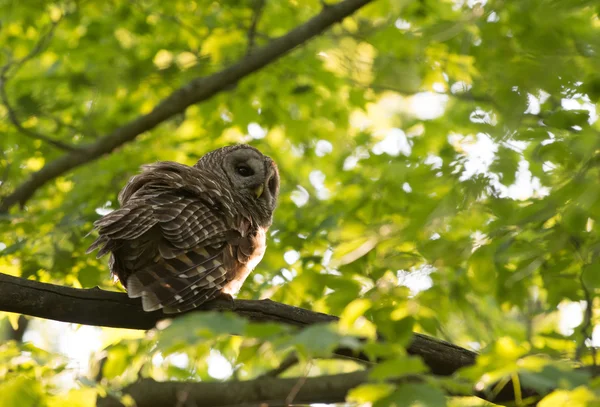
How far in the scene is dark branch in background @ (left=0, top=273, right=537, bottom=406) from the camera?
121 inches

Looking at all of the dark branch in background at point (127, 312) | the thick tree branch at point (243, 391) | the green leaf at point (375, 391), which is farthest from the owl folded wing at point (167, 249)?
the green leaf at point (375, 391)

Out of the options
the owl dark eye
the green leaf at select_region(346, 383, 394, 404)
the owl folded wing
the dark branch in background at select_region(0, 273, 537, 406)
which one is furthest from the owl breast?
the green leaf at select_region(346, 383, 394, 404)

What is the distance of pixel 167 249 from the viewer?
11.6ft

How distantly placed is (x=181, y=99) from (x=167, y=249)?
11.0 feet

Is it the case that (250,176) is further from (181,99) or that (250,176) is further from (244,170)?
(181,99)

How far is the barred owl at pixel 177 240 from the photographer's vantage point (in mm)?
3354

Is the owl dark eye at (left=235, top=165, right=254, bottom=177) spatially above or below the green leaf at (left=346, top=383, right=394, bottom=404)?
below

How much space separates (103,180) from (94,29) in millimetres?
1934

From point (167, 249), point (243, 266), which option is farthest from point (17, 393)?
point (243, 266)

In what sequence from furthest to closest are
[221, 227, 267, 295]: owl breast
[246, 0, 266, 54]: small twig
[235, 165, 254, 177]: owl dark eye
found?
[246, 0, 266, 54]: small twig → [235, 165, 254, 177]: owl dark eye → [221, 227, 267, 295]: owl breast

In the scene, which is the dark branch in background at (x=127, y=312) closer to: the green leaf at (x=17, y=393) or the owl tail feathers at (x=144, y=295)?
the owl tail feathers at (x=144, y=295)

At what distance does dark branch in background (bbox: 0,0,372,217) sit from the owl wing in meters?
→ 2.88

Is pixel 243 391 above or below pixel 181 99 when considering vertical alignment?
below

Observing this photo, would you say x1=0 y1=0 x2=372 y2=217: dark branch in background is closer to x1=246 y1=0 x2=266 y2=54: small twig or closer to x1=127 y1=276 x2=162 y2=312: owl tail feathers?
x1=246 y1=0 x2=266 y2=54: small twig
